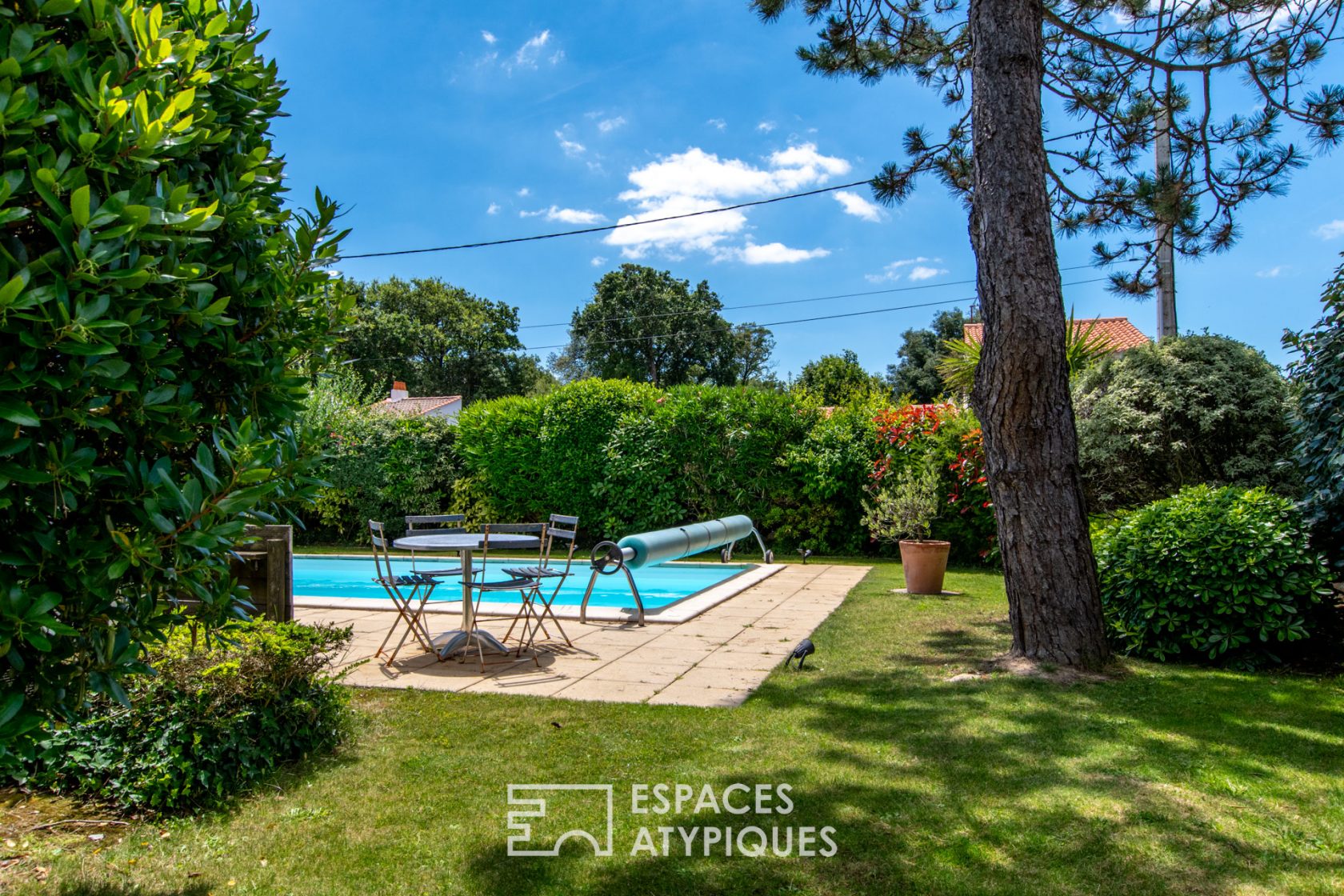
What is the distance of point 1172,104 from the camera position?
25.5ft

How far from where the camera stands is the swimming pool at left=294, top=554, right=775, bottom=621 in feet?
29.1

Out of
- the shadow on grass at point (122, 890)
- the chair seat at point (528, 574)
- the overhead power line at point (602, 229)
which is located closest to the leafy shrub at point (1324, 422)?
the chair seat at point (528, 574)

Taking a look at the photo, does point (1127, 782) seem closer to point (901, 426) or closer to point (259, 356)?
point (259, 356)

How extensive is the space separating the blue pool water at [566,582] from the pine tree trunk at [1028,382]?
493 centimetres

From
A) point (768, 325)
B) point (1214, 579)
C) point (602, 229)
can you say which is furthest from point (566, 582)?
point (768, 325)

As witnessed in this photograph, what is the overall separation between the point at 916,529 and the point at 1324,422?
14.9 ft

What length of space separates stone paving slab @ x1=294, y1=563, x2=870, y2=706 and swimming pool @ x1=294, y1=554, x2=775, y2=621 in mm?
866

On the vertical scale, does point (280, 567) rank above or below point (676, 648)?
above

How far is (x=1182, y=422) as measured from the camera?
7.90m

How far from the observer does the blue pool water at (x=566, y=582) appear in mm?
10078

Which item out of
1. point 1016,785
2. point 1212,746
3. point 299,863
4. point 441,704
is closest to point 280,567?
point 441,704

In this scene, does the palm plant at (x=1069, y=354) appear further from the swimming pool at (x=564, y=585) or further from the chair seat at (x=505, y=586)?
the chair seat at (x=505, y=586)

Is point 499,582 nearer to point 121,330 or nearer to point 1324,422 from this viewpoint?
point 121,330

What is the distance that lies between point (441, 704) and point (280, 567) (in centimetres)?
126
